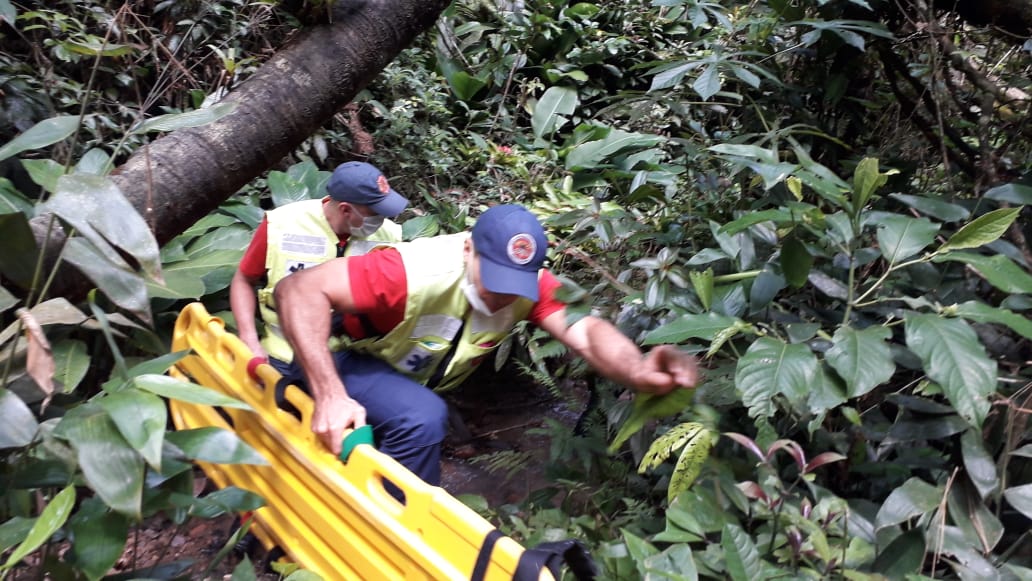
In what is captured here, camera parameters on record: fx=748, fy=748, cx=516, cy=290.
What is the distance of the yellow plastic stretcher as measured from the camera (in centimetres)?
173

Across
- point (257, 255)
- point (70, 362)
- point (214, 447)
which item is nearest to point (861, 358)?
point (214, 447)

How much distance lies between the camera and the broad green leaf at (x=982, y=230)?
5.70 ft

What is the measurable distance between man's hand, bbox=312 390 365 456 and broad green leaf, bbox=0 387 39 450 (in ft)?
2.58

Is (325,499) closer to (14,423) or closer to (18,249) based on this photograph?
(14,423)

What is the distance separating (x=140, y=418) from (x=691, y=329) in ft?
3.90

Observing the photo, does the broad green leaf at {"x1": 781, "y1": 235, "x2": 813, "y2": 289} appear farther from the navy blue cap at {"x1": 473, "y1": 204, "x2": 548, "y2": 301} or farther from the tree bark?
the tree bark

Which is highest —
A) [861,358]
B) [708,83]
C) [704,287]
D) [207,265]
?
[708,83]

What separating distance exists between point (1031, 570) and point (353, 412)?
65.8 inches

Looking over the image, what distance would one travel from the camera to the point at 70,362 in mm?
2701

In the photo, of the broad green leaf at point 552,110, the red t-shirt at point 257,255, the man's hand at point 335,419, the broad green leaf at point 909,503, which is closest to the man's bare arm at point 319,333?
the man's hand at point 335,419

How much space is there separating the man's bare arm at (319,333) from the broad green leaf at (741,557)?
44.2 inches

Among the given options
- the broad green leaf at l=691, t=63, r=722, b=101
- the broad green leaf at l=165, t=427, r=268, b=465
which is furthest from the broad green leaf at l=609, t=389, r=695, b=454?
the broad green leaf at l=691, t=63, r=722, b=101

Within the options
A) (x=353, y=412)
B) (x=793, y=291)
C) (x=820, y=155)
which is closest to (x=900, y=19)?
(x=820, y=155)

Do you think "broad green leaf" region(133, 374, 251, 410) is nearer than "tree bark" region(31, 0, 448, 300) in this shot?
Yes
